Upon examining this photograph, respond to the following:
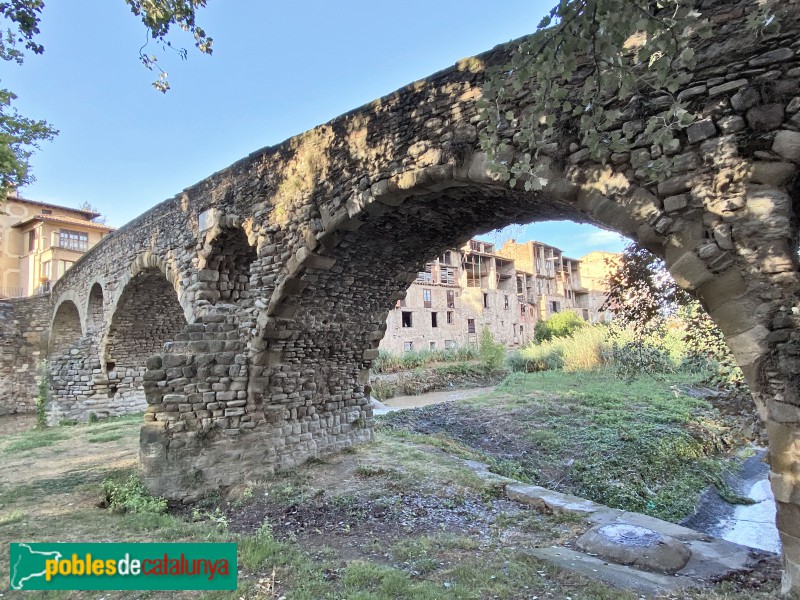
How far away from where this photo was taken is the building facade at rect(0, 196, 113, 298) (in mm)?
26281

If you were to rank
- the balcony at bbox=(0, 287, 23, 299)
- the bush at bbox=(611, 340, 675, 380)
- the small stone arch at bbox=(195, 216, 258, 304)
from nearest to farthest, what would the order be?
1. the bush at bbox=(611, 340, 675, 380)
2. the small stone arch at bbox=(195, 216, 258, 304)
3. the balcony at bbox=(0, 287, 23, 299)

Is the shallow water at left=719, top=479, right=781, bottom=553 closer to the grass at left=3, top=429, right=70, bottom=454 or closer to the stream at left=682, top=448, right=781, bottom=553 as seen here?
the stream at left=682, top=448, right=781, bottom=553

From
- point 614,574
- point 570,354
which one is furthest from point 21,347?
point 614,574

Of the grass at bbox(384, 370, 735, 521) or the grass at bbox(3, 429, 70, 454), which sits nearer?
the grass at bbox(384, 370, 735, 521)

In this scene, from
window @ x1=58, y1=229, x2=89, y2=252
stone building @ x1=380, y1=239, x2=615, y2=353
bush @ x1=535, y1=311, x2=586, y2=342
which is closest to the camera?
window @ x1=58, y1=229, x2=89, y2=252

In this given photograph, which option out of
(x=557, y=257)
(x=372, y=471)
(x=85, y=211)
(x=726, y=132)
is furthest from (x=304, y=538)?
(x=557, y=257)

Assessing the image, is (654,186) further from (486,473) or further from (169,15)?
(486,473)

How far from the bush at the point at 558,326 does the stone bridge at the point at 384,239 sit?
86.4ft

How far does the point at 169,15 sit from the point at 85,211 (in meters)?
30.1

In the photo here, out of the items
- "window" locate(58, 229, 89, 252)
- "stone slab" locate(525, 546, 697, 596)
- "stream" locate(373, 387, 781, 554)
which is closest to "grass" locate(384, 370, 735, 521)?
"stream" locate(373, 387, 781, 554)

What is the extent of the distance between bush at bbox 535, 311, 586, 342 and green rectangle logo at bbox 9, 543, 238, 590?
30122 millimetres

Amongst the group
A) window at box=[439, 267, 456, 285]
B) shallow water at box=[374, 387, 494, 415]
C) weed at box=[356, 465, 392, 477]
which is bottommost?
shallow water at box=[374, 387, 494, 415]

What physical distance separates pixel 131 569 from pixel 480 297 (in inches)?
1117

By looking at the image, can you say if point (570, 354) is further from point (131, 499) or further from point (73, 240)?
point (73, 240)
